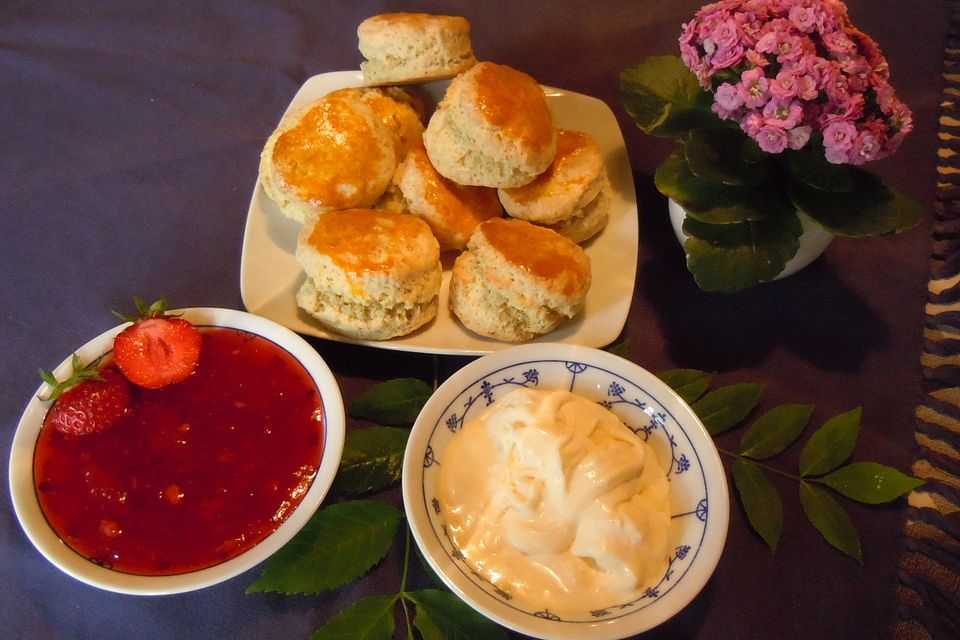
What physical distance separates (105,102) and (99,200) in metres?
0.55

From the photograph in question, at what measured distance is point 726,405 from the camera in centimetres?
196

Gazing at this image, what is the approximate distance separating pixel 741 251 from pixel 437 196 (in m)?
0.93

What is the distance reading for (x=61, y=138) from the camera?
8.64 feet

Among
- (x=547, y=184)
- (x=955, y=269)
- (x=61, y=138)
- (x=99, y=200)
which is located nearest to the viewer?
(x=547, y=184)

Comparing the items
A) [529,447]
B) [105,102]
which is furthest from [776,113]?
[105,102]

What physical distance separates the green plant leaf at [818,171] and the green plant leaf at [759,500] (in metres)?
0.81

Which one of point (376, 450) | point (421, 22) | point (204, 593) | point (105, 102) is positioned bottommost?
point (204, 593)

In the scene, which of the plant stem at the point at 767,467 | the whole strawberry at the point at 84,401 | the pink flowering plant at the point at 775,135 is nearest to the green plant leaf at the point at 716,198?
the pink flowering plant at the point at 775,135

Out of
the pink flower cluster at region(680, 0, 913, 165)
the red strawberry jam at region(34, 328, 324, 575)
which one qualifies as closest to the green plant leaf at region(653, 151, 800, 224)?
the pink flower cluster at region(680, 0, 913, 165)

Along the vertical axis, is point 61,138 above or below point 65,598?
above

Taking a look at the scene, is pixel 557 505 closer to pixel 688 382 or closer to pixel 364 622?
pixel 364 622

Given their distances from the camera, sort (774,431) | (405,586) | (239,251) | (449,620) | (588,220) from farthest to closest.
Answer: (239,251) → (588,220) → (774,431) → (405,586) → (449,620)

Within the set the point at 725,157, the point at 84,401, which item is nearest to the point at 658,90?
the point at 725,157

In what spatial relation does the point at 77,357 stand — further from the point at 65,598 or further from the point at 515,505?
the point at 515,505
